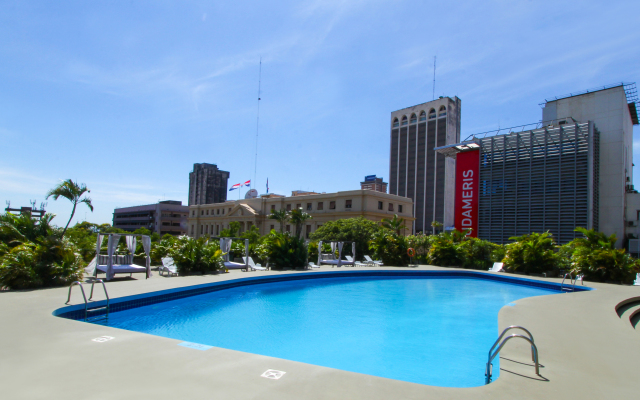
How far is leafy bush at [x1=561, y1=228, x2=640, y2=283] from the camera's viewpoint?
1344cm

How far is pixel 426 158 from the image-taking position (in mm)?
102750

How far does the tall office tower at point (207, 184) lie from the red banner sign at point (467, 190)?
10733 centimetres

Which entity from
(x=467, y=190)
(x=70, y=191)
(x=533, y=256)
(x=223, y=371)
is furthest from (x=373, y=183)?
(x=223, y=371)

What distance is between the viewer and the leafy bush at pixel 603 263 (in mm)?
13438

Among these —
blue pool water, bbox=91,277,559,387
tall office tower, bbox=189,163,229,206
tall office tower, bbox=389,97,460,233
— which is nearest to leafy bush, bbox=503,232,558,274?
blue pool water, bbox=91,277,559,387

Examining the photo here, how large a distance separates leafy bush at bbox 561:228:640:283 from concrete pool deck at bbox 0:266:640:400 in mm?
9632

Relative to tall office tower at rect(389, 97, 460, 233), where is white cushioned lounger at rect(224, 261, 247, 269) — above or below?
below

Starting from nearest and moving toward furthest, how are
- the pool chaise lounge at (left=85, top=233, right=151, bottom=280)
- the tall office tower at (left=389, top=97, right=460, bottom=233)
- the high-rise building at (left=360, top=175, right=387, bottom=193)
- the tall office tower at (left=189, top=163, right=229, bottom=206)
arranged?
the pool chaise lounge at (left=85, top=233, right=151, bottom=280)
the tall office tower at (left=389, top=97, right=460, bottom=233)
the high-rise building at (left=360, top=175, right=387, bottom=193)
the tall office tower at (left=189, top=163, right=229, bottom=206)

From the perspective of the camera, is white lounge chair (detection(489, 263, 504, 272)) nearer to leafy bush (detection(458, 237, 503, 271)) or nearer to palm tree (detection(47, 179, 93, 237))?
leafy bush (detection(458, 237, 503, 271))

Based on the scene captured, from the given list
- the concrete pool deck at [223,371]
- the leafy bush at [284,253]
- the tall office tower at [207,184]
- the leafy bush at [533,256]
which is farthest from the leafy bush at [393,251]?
the tall office tower at [207,184]

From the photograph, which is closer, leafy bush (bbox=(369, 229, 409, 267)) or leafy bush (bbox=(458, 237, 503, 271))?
leafy bush (bbox=(458, 237, 503, 271))

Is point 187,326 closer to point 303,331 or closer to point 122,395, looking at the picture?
point 303,331

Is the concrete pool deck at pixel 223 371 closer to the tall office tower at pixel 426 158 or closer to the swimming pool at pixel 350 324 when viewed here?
the swimming pool at pixel 350 324

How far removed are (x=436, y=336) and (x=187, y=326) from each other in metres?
5.04
